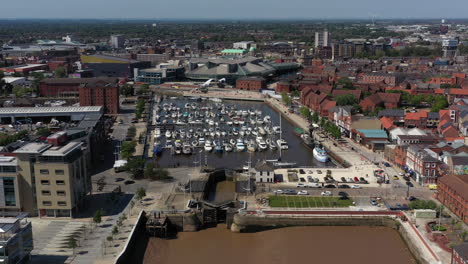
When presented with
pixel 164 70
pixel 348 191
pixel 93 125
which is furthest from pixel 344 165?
pixel 164 70

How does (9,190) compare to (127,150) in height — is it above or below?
above

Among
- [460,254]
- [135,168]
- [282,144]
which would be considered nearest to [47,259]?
[135,168]

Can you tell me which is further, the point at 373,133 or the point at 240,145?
the point at 240,145

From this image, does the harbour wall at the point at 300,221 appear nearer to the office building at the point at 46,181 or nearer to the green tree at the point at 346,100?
the office building at the point at 46,181

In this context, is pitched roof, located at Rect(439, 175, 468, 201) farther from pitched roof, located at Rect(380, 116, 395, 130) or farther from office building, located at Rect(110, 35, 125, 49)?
office building, located at Rect(110, 35, 125, 49)

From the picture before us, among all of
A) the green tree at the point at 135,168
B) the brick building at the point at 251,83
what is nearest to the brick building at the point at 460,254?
the green tree at the point at 135,168

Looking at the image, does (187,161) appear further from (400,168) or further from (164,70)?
(164,70)

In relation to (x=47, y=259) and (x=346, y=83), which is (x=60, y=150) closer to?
(x=47, y=259)
